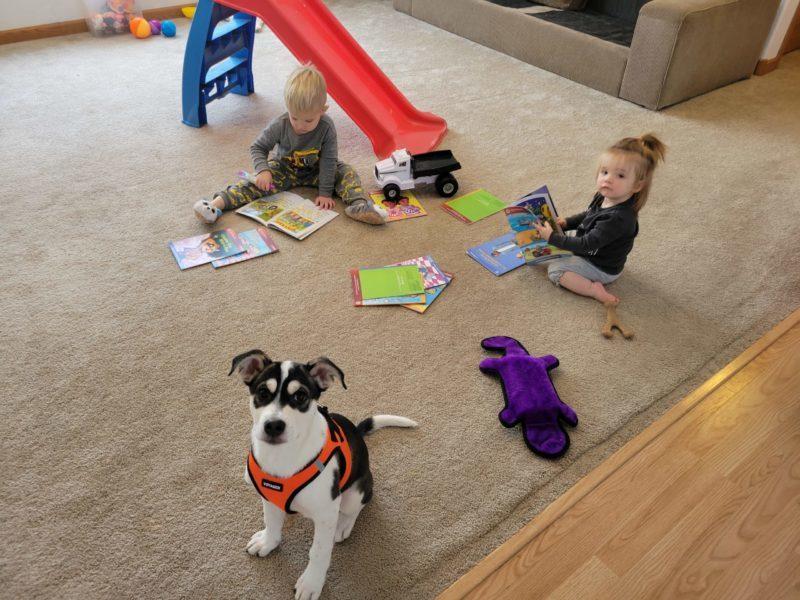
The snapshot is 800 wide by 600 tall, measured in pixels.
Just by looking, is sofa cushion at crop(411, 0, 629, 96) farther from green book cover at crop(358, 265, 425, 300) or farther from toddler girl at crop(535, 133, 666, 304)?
green book cover at crop(358, 265, 425, 300)

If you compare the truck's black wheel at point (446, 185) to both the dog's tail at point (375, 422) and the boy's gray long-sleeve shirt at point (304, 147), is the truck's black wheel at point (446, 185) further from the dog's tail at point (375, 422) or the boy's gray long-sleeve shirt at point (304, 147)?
the dog's tail at point (375, 422)

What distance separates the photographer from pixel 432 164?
2.47 m

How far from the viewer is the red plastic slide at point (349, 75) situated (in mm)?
2615

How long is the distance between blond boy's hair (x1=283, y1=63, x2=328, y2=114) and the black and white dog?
1375 millimetres

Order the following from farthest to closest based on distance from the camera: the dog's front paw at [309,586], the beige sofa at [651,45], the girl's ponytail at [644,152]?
1. the beige sofa at [651,45]
2. the girl's ponytail at [644,152]
3. the dog's front paw at [309,586]

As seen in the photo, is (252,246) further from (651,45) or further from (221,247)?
(651,45)

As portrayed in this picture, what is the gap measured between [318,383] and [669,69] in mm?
2916

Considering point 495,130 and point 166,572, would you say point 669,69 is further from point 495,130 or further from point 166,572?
point 166,572

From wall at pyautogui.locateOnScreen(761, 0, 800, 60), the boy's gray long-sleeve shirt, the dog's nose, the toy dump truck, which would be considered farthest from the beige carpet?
wall at pyautogui.locateOnScreen(761, 0, 800, 60)

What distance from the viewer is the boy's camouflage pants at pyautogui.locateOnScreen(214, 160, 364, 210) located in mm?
2361

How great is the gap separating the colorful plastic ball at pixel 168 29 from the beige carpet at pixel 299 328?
89cm

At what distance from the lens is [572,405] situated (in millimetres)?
1662

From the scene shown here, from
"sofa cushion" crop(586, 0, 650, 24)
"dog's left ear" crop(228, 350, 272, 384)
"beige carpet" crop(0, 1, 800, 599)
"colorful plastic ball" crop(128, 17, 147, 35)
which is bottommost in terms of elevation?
"beige carpet" crop(0, 1, 800, 599)

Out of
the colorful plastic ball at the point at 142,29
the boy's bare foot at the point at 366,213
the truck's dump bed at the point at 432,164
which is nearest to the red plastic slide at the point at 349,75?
the truck's dump bed at the point at 432,164
